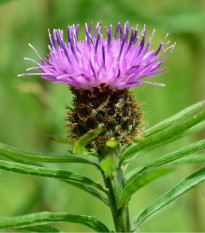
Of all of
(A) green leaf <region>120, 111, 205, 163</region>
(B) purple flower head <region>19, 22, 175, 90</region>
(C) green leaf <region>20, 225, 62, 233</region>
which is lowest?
(C) green leaf <region>20, 225, 62, 233</region>

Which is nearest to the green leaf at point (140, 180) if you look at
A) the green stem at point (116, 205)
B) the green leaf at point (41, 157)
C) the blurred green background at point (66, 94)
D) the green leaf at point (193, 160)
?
the green stem at point (116, 205)

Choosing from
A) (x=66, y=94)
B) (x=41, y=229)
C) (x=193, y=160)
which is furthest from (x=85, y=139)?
(x=66, y=94)

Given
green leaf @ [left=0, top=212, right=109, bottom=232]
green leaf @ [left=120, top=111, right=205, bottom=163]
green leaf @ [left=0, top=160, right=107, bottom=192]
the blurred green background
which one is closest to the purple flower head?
green leaf @ [left=120, top=111, right=205, bottom=163]

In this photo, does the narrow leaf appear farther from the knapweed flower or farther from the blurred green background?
the blurred green background

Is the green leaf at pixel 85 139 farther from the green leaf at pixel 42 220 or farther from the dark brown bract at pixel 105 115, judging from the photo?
the green leaf at pixel 42 220

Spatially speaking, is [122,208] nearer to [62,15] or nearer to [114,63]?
[114,63]

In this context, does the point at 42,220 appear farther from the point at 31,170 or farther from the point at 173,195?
the point at 173,195
